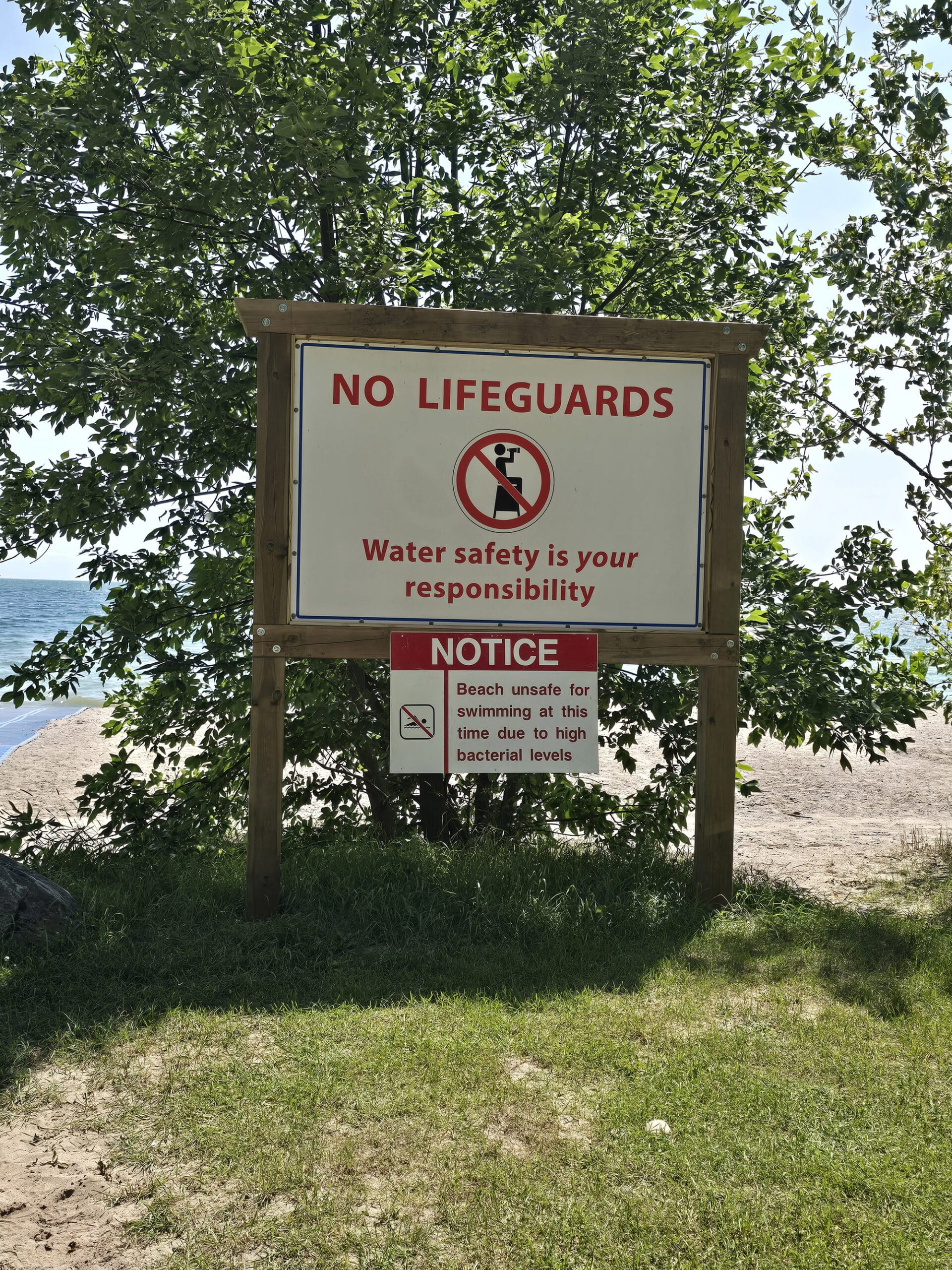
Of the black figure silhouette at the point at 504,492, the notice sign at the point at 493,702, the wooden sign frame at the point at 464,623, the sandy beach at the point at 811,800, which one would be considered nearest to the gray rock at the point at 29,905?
the wooden sign frame at the point at 464,623

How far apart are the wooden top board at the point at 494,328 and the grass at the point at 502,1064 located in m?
2.76

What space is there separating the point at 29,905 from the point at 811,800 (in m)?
11.1

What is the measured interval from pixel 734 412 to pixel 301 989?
3.66m

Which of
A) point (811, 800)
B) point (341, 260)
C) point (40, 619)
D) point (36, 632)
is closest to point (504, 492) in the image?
point (341, 260)

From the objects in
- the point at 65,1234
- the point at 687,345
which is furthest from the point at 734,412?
the point at 65,1234

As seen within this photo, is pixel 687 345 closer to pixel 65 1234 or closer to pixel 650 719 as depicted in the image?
pixel 650 719

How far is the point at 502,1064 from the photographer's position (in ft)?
12.1

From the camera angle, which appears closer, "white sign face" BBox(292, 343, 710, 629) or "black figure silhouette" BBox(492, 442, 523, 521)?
"white sign face" BBox(292, 343, 710, 629)

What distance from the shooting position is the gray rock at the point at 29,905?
461 centimetres

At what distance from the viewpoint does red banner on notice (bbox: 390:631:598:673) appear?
540 centimetres

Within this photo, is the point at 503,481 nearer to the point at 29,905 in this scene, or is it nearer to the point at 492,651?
the point at 492,651

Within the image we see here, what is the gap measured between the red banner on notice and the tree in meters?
1.26

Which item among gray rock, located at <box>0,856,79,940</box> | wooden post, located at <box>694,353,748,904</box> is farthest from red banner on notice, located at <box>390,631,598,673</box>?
gray rock, located at <box>0,856,79,940</box>

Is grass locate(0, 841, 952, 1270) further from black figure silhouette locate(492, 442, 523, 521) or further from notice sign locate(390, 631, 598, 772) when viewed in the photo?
black figure silhouette locate(492, 442, 523, 521)
